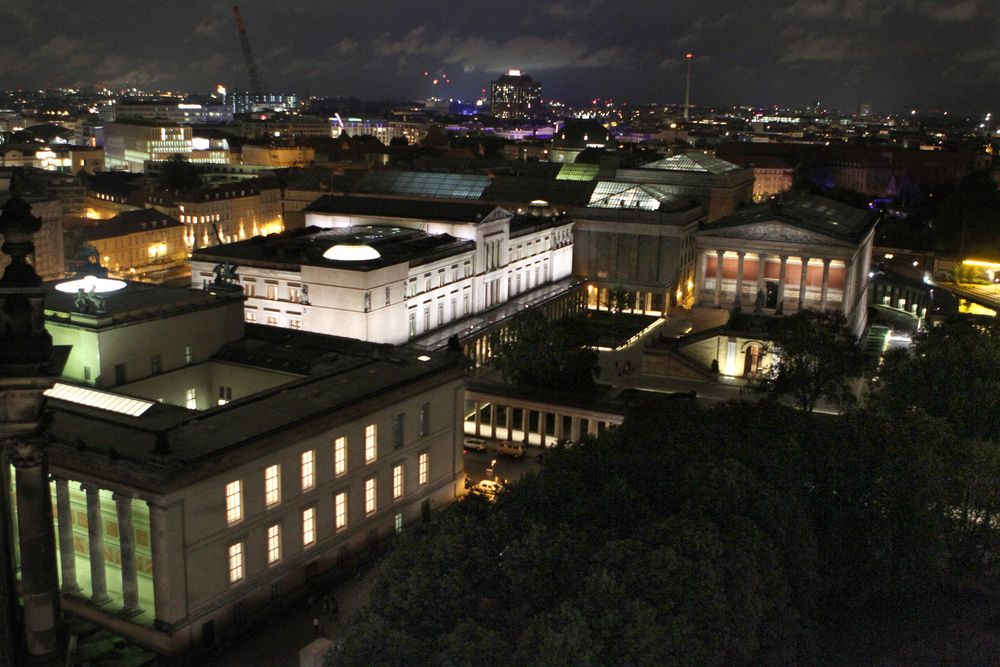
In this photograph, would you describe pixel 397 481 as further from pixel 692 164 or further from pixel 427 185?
pixel 692 164

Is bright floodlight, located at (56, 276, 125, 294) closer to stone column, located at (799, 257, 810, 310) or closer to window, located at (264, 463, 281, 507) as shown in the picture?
window, located at (264, 463, 281, 507)

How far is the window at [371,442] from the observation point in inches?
2111

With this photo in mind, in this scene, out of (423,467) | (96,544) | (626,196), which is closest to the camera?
(96,544)

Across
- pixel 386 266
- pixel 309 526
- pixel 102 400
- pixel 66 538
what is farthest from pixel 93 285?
pixel 386 266

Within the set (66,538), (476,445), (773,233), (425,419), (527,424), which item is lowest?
(476,445)

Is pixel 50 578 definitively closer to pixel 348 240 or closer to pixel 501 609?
pixel 501 609

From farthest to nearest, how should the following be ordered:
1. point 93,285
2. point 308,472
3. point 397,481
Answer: point 93,285, point 397,481, point 308,472

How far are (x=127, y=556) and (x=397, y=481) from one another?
16.8 metres

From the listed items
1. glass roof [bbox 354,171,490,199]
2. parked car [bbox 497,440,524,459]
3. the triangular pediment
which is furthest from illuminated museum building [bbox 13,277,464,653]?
glass roof [bbox 354,171,490,199]

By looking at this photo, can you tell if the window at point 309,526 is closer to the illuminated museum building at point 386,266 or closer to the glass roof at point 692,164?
the illuminated museum building at point 386,266

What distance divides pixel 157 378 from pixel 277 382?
7047 mm

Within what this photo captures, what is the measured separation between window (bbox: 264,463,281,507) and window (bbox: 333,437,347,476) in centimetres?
419

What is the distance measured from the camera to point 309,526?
165 ft

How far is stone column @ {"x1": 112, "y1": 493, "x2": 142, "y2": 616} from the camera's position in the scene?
141ft
